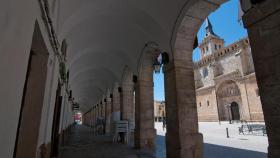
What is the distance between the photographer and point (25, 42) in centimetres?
204

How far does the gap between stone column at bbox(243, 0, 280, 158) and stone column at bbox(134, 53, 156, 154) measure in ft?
16.3

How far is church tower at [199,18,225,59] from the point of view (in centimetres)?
4353

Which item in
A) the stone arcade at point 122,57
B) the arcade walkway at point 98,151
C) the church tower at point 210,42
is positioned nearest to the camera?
the stone arcade at point 122,57

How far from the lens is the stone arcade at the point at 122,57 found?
187 cm

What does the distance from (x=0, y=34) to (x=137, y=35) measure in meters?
5.92

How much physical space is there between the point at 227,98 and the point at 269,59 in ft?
110

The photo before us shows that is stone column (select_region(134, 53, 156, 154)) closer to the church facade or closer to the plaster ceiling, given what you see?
the plaster ceiling

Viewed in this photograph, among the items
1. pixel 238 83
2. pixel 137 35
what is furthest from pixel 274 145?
pixel 238 83

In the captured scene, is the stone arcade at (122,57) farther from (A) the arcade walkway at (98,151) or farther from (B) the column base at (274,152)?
(A) the arcade walkway at (98,151)

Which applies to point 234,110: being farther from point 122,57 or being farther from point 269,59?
point 269,59

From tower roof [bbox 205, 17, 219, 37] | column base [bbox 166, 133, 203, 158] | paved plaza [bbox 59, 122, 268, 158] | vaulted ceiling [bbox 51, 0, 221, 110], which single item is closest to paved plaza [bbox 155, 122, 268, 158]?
paved plaza [bbox 59, 122, 268, 158]

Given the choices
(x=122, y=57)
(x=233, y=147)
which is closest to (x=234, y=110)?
(x=233, y=147)

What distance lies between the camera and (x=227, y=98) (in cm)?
3231

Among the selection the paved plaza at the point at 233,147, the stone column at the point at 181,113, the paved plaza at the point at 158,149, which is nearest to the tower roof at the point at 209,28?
the paved plaza at the point at 233,147
